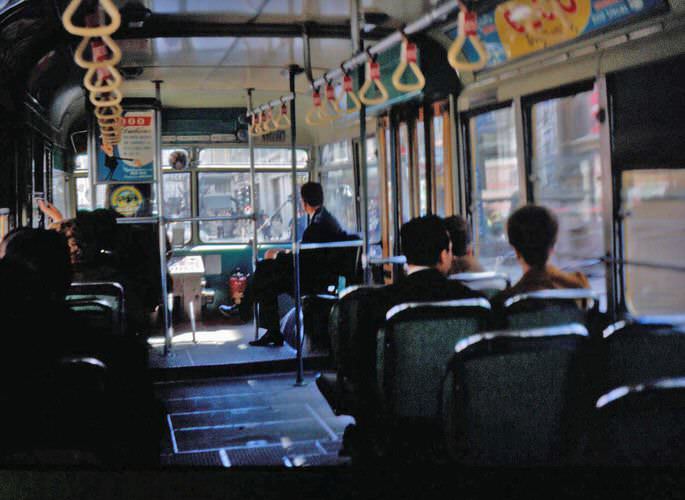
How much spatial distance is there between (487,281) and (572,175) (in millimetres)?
932

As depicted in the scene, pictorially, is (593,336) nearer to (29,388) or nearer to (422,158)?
(29,388)

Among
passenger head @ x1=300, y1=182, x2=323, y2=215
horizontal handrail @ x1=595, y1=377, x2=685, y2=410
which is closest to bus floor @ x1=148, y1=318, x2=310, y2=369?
passenger head @ x1=300, y1=182, x2=323, y2=215

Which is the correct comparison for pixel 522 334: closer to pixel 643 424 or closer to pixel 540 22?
pixel 643 424

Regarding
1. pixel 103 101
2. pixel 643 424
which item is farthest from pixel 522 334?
pixel 103 101

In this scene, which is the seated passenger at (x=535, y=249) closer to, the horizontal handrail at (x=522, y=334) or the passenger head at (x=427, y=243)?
the passenger head at (x=427, y=243)

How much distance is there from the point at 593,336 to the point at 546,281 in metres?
0.67

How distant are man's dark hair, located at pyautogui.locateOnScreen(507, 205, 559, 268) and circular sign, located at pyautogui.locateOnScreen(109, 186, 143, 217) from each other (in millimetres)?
4902

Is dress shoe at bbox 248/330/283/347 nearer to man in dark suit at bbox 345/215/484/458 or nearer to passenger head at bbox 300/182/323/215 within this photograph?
passenger head at bbox 300/182/323/215

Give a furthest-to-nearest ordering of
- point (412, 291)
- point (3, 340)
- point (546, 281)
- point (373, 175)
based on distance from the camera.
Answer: point (373, 175), point (546, 281), point (412, 291), point (3, 340)

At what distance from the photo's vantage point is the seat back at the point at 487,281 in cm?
309

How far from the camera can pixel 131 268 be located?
193 inches

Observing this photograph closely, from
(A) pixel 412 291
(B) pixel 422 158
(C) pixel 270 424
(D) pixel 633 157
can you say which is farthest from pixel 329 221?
(A) pixel 412 291

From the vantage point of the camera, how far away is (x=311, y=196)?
6250 millimetres

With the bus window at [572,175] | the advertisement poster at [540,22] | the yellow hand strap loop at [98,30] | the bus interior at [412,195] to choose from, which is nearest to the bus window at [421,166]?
the bus interior at [412,195]
